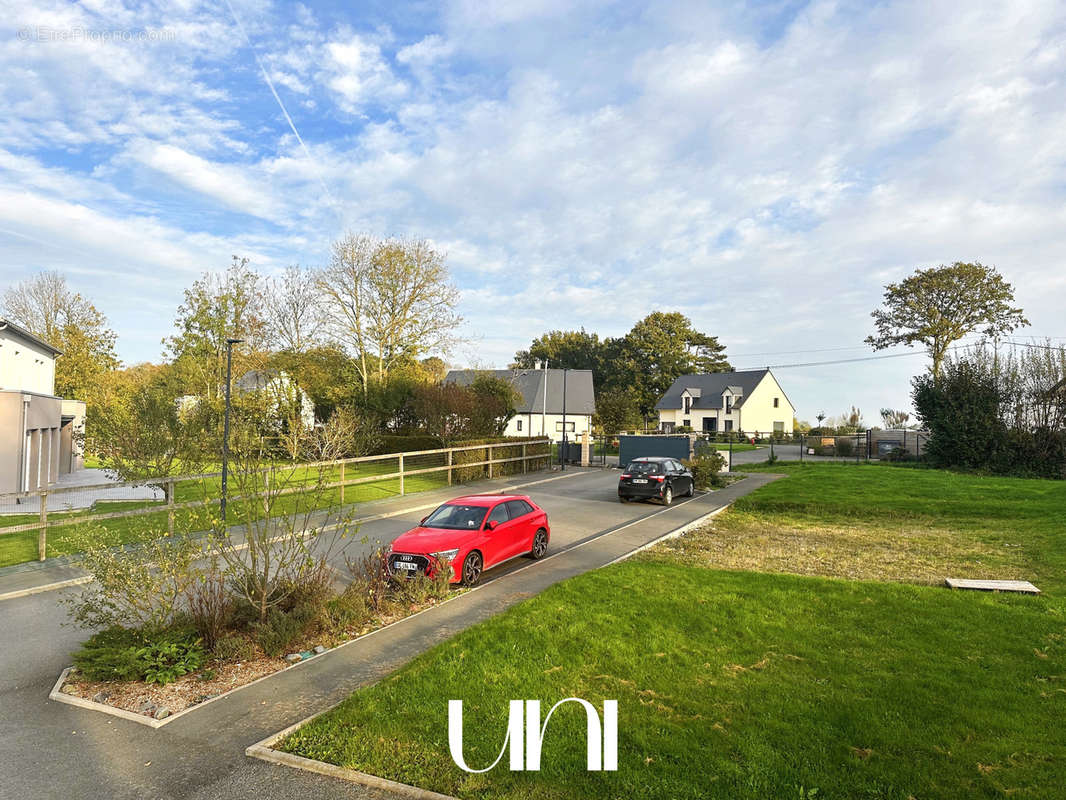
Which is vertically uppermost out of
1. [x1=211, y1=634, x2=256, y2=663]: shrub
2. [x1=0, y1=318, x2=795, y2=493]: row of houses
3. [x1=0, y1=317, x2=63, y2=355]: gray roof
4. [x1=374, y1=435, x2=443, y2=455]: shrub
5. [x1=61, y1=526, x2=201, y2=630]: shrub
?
[x1=0, y1=317, x2=63, y2=355]: gray roof

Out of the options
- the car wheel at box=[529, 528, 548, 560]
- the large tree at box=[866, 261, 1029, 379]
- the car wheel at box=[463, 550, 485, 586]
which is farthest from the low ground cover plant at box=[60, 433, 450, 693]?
the large tree at box=[866, 261, 1029, 379]

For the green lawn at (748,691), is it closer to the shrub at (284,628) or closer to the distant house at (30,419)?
the shrub at (284,628)

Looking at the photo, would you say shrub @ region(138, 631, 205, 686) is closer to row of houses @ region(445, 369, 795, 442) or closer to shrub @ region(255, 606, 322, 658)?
shrub @ region(255, 606, 322, 658)

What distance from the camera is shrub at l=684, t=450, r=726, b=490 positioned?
24328 millimetres

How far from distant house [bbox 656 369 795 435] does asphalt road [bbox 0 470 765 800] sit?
5688 centimetres

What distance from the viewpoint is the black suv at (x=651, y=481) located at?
20.0 meters

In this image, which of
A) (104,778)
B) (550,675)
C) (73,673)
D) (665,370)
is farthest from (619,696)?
(665,370)

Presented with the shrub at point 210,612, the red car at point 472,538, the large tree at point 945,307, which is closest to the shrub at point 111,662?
the shrub at point 210,612

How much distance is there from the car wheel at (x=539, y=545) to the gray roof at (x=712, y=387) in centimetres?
5386

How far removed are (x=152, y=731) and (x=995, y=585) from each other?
11.3m

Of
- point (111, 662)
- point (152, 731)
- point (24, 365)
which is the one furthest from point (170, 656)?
point (24, 365)

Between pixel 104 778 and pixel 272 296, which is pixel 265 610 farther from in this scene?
pixel 272 296

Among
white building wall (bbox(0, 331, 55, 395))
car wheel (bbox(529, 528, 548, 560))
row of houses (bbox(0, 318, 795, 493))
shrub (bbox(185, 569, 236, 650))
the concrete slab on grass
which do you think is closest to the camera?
shrub (bbox(185, 569, 236, 650))

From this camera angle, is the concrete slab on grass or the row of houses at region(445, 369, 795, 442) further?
the row of houses at region(445, 369, 795, 442)
